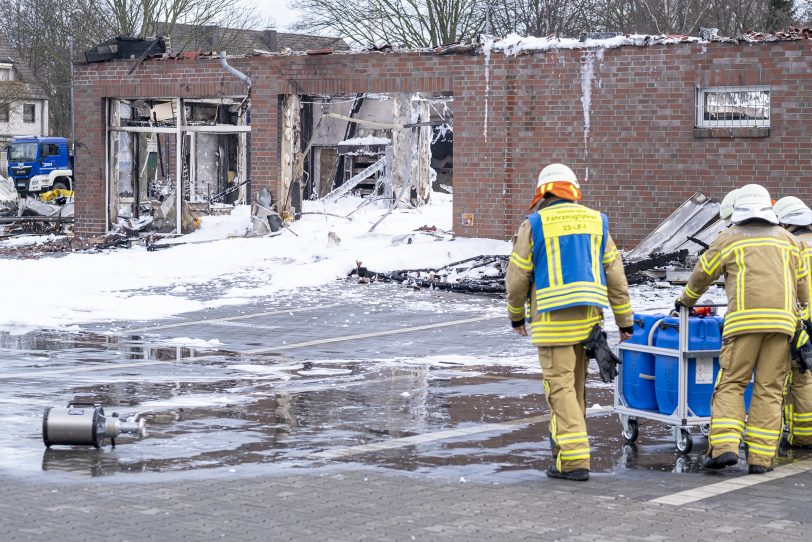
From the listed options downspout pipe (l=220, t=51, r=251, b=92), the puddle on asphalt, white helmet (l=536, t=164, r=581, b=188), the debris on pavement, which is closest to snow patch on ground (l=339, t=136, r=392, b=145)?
downspout pipe (l=220, t=51, r=251, b=92)

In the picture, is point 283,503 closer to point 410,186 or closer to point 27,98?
point 410,186

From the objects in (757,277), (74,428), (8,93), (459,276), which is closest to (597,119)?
(459,276)

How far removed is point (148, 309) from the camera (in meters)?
16.8

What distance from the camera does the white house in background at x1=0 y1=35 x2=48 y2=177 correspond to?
6047 cm

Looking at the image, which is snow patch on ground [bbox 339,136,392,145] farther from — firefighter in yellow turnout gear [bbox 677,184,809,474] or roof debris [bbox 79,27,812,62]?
firefighter in yellow turnout gear [bbox 677,184,809,474]

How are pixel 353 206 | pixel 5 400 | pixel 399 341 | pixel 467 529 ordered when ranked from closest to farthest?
pixel 467 529
pixel 5 400
pixel 399 341
pixel 353 206

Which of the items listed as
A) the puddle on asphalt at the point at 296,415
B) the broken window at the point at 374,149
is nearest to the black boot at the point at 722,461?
the puddle on asphalt at the point at 296,415

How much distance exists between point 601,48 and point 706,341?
45.6 feet

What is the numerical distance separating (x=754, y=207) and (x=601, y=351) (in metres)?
1.41

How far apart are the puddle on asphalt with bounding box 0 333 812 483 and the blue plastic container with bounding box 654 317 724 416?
0.34m

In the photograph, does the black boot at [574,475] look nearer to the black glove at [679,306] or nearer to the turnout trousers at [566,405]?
the turnout trousers at [566,405]

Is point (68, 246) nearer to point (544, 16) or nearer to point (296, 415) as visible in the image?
point (296, 415)

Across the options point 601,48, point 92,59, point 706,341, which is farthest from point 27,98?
point 706,341

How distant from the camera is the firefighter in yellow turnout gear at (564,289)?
744 centimetres
